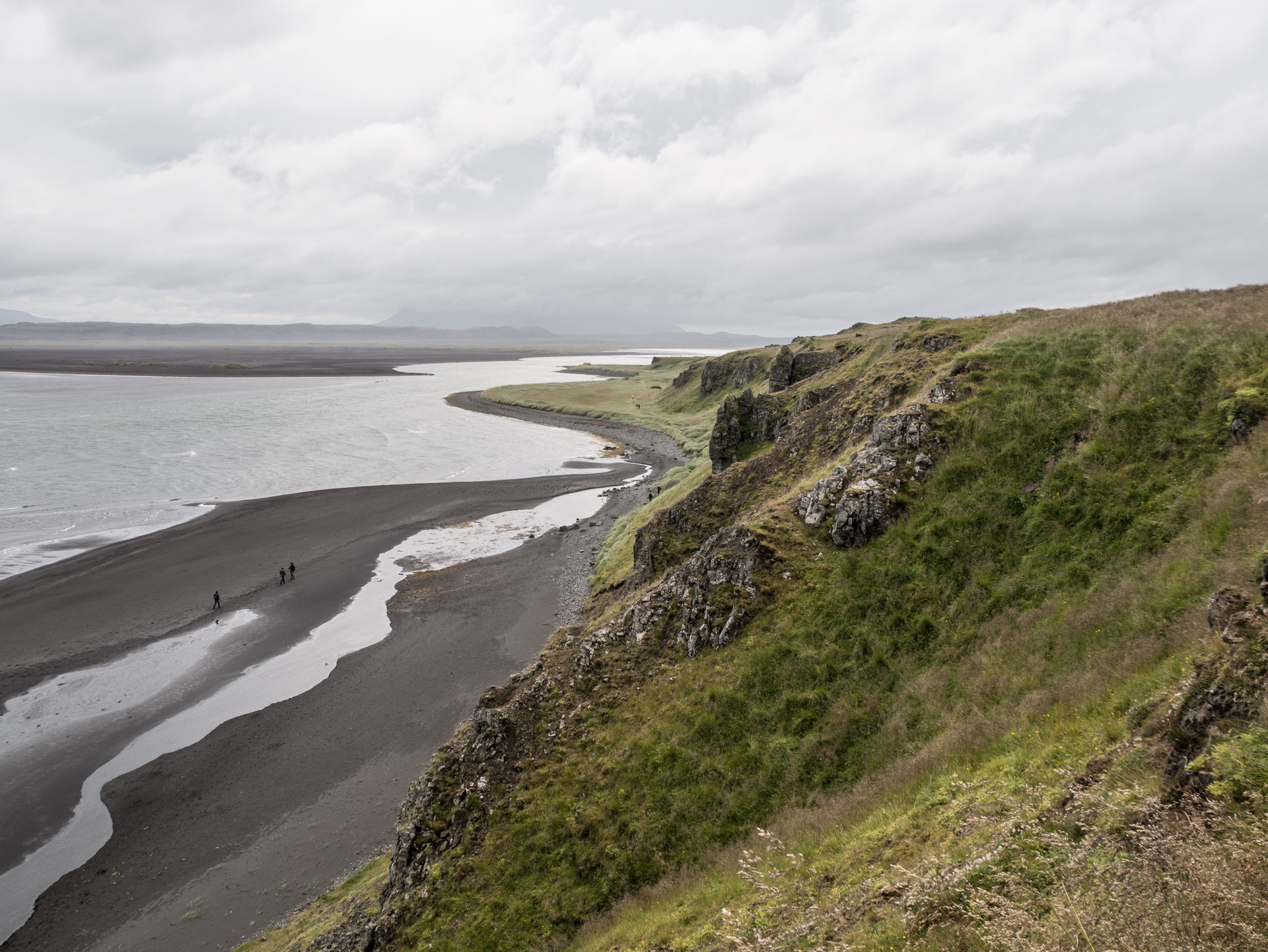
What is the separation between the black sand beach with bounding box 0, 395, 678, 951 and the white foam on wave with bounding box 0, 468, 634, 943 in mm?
626

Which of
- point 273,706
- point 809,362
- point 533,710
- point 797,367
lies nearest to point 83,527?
point 273,706

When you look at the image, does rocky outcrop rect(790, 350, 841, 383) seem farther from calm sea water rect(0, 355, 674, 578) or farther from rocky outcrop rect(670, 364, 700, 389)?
rocky outcrop rect(670, 364, 700, 389)

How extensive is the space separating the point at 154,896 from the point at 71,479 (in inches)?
2907

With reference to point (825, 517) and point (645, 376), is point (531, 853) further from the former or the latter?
point (645, 376)

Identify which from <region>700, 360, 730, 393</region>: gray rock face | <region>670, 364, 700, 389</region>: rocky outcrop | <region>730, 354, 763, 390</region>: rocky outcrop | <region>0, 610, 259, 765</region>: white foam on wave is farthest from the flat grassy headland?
<region>670, 364, 700, 389</region>: rocky outcrop

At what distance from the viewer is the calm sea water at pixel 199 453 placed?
2413 inches

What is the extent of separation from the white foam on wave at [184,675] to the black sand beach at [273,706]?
626mm

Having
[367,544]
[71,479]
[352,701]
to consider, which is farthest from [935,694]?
[71,479]

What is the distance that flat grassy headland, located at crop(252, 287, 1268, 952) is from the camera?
747cm

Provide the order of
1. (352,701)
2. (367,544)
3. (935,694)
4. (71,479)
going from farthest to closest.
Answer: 1. (71,479)
2. (367,544)
3. (352,701)
4. (935,694)

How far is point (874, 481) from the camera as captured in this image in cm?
2028

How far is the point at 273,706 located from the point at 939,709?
31.5 metres

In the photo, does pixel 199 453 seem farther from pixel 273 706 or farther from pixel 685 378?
pixel 685 378

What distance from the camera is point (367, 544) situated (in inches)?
2181
